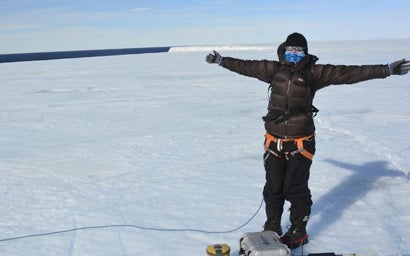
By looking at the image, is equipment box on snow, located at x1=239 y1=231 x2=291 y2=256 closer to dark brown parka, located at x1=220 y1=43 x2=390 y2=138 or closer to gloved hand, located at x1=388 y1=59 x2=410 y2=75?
dark brown parka, located at x1=220 y1=43 x2=390 y2=138

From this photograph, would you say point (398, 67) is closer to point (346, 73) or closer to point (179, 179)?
point (346, 73)

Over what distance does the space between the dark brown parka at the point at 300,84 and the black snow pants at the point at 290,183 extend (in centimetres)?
16

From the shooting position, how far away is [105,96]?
12.9 meters

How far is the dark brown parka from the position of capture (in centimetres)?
295

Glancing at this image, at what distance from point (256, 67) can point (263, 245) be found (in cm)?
140

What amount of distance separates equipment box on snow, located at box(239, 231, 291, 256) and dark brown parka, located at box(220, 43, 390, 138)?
0.77m

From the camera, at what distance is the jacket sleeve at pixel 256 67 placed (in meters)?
3.17

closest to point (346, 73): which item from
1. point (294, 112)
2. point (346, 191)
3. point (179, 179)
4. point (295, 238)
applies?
point (294, 112)

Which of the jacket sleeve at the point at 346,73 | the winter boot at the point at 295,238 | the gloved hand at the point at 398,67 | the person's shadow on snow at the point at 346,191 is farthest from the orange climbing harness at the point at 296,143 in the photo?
the person's shadow on snow at the point at 346,191

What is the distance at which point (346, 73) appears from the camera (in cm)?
297

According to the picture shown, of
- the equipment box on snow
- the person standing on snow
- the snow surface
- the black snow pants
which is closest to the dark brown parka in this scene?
the person standing on snow

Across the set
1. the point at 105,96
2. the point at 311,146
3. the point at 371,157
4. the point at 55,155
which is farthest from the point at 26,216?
the point at 105,96

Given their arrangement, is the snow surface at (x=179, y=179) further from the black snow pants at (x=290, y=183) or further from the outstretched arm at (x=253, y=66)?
the outstretched arm at (x=253, y=66)

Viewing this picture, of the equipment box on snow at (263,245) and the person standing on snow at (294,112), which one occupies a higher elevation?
the person standing on snow at (294,112)
